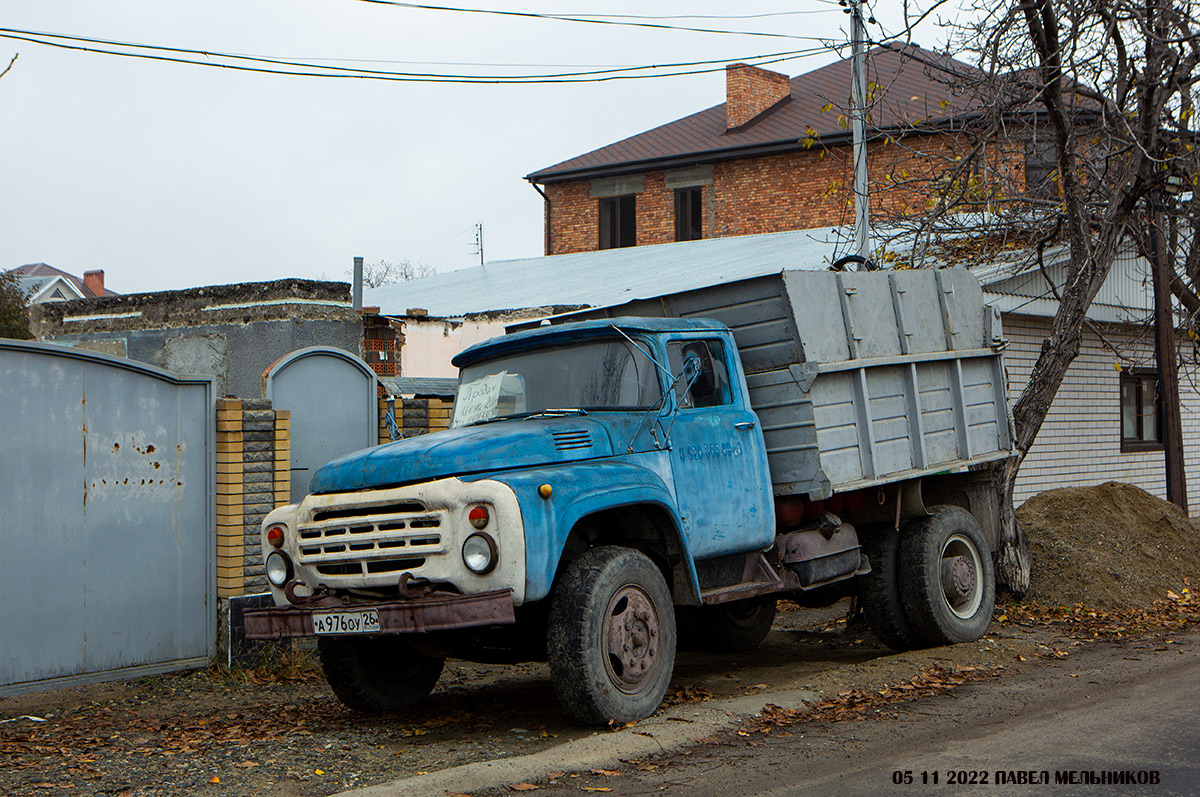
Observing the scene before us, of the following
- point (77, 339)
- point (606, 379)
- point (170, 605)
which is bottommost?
point (170, 605)

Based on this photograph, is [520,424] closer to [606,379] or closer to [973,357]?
[606,379]

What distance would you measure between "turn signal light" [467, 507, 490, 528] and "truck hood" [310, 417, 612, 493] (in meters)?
0.32

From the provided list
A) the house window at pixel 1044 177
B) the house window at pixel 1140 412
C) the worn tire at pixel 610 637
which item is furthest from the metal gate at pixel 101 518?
the house window at pixel 1140 412

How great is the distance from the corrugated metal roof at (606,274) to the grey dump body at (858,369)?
5.22m

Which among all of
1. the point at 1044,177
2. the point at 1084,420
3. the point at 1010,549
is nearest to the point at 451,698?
the point at 1010,549

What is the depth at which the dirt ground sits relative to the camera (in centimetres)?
601

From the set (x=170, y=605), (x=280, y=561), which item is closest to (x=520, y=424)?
(x=280, y=561)

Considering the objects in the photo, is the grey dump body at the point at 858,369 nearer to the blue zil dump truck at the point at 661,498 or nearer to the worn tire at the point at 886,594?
the blue zil dump truck at the point at 661,498

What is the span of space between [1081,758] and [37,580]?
6273 mm

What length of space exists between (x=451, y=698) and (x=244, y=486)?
2254mm

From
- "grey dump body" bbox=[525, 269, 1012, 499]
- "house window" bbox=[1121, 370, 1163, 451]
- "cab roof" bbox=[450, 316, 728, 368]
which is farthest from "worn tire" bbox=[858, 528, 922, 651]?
"house window" bbox=[1121, 370, 1163, 451]

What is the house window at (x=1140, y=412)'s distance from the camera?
17.0 meters

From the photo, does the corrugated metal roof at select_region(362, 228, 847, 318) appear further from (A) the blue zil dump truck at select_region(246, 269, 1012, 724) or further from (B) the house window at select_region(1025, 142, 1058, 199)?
(A) the blue zil dump truck at select_region(246, 269, 1012, 724)

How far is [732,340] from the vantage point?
7.93 m
